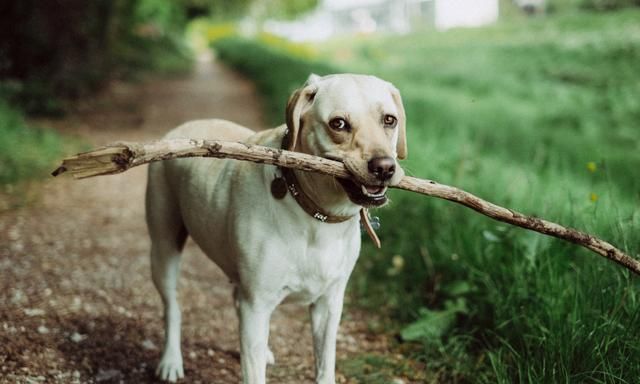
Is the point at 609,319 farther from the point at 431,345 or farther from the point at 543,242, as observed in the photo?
the point at 431,345

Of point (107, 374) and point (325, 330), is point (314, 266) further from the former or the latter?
point (107, 374)

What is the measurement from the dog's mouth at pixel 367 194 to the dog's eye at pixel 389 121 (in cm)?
36

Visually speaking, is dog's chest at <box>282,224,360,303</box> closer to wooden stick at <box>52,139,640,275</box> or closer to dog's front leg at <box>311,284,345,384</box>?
dog's front leg at <box>311,284,345,384</box>

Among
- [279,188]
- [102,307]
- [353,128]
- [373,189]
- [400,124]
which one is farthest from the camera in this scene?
[102,307]

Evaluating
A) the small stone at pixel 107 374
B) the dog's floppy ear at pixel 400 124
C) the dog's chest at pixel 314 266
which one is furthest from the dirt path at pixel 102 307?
the dog's floppy ear at pixel 400 124

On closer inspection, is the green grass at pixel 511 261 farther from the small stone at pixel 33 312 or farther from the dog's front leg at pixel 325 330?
the small stone at pixel 33 312

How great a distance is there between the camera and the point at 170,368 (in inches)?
125

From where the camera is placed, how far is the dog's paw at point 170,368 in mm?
3158

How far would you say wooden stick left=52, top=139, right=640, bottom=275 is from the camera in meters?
1.82

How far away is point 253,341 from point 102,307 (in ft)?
6.02

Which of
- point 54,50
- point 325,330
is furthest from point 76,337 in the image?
point 54,50

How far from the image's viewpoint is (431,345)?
3.51m

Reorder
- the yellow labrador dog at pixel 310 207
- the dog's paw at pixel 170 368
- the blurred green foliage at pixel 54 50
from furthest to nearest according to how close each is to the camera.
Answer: the blurred green foliage at pixel 54 50, the dog's paw at pixel 170 368, the yellow labrador dog at pixel 310 207

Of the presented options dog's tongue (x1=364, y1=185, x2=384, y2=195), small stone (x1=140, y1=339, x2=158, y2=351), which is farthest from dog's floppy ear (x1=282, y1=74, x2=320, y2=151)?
small stone (x1=140, y1=339, x2=158, y2=351)
